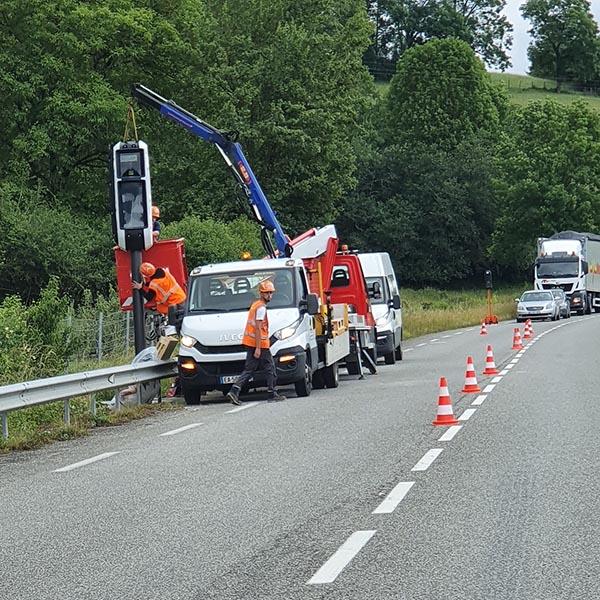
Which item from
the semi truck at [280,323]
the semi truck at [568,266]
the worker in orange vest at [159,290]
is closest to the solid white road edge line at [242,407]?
the semi truck at [280,323]

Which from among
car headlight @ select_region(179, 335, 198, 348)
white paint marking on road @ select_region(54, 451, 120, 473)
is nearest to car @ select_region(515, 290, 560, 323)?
car headlight @ select_region(179, 335, 198, 348)

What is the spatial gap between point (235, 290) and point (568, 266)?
4643 cm

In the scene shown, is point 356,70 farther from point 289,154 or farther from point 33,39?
point 33,39

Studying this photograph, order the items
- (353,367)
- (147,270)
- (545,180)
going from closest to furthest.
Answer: (147,270), (353,367), (545,180)

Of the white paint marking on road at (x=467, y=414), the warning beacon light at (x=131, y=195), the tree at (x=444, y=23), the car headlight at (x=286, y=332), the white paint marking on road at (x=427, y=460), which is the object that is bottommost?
the white paint marking on road at (x=467, y=414)

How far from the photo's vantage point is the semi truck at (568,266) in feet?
215

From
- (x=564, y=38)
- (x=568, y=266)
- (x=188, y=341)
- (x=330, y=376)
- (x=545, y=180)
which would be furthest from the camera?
(x=564, y=38)

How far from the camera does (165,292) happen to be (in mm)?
22297

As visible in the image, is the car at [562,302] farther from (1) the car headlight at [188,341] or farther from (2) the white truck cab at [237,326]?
(1) the car headlight at [188,341]

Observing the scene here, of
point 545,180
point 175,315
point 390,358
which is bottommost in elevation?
point 390,358

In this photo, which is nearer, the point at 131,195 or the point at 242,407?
the point at 242,407

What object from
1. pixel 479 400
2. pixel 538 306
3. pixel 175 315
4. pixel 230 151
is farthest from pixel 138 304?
pixel 538 306

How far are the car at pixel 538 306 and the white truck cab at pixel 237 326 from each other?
39.2 metres

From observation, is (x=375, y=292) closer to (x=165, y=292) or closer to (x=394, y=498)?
(x=165, y=292)
